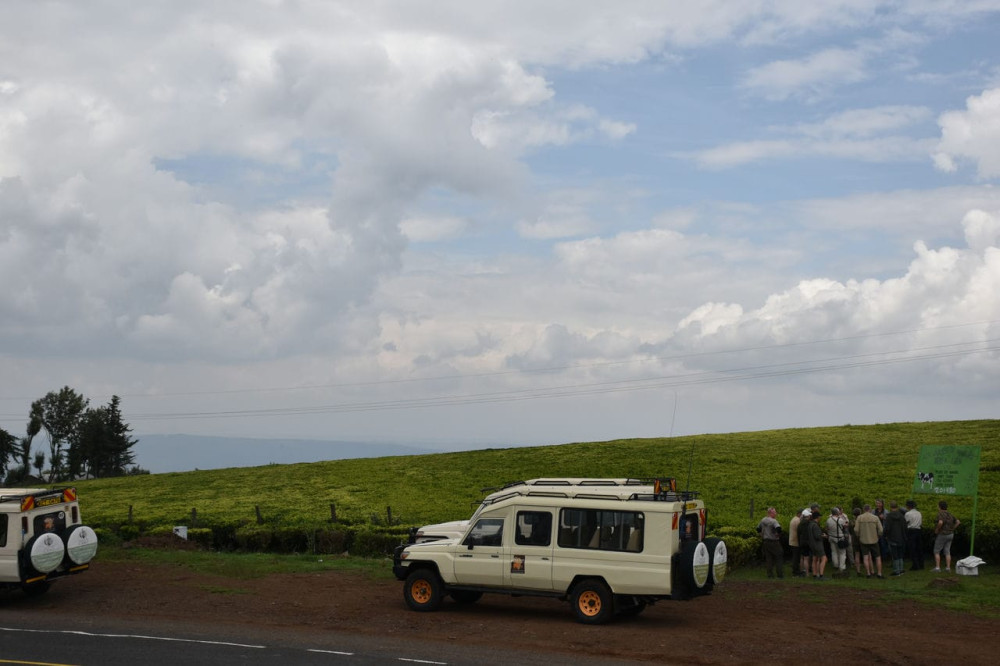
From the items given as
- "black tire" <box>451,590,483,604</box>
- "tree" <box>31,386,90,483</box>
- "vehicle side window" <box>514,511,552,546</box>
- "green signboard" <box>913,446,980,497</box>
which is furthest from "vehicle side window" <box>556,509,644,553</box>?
"tree" <box>31,386,90,483</box>

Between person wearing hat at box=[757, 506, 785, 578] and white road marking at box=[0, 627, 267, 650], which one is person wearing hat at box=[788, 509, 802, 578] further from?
white road marking at box=[0, 627, 267, 650]

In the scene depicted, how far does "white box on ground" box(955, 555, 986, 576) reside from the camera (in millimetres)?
25797

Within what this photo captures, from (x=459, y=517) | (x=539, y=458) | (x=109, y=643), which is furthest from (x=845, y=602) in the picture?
(x=539, y=458)

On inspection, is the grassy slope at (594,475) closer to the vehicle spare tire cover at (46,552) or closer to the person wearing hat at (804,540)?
the person wearing hat at (804,540)

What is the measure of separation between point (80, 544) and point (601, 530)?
1270 cm

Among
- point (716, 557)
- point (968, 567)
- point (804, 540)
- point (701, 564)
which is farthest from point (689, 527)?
point (968, 567)

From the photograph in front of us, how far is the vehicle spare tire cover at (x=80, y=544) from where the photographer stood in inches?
898

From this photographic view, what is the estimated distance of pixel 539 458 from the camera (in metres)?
57.5

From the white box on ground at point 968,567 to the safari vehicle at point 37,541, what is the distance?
73.7 ft

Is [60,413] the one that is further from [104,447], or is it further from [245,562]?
[245,562]

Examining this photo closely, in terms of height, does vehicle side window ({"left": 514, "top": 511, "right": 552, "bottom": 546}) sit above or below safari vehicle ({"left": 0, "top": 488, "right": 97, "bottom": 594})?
above

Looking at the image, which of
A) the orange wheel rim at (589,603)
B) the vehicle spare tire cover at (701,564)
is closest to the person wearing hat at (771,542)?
the vehicle spare tire cover at (701,564)

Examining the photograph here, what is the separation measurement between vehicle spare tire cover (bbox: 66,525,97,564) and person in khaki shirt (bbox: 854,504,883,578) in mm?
19822

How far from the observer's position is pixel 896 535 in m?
26.5
